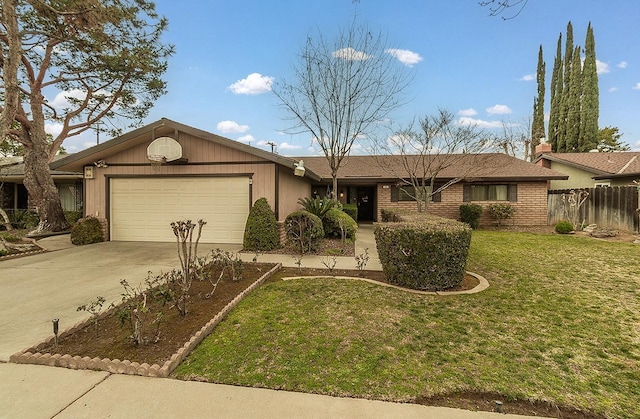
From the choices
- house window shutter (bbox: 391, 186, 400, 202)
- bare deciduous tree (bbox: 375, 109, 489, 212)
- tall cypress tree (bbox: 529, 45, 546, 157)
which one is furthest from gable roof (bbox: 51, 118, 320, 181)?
tall cypress tree (bbox: 529, 45, 546, 157)

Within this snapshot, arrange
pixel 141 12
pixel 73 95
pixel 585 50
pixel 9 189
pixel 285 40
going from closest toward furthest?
pixel 285 40 < pixel 141 12 < pixel 73 95 < pixel 9 189 < pixel 585 50

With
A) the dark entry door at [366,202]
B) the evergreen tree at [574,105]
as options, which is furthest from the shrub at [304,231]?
the evergreen tree at [574,105]

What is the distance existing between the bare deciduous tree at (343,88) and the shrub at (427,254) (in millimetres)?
6694

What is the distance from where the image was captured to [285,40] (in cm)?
1014

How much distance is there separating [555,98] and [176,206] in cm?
3250

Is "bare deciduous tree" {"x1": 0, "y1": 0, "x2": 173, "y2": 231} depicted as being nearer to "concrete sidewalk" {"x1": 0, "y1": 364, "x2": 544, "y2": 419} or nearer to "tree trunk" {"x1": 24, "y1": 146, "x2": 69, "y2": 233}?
"tree trunk" {"x1": 24, "y1": 146, "x2": 69, "y2": 233}

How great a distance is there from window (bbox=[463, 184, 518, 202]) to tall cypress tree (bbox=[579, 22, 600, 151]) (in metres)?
15.7

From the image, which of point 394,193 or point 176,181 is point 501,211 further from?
point 176,181

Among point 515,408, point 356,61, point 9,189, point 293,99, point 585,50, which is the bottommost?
point 515,408

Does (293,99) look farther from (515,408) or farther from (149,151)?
(515,408)

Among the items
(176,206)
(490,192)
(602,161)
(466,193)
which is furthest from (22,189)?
(602,161)

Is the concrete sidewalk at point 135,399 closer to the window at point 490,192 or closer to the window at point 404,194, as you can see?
the window at point 404,194

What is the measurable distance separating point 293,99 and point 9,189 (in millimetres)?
17531

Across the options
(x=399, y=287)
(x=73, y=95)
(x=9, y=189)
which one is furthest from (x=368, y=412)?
(x=9, y=189)
